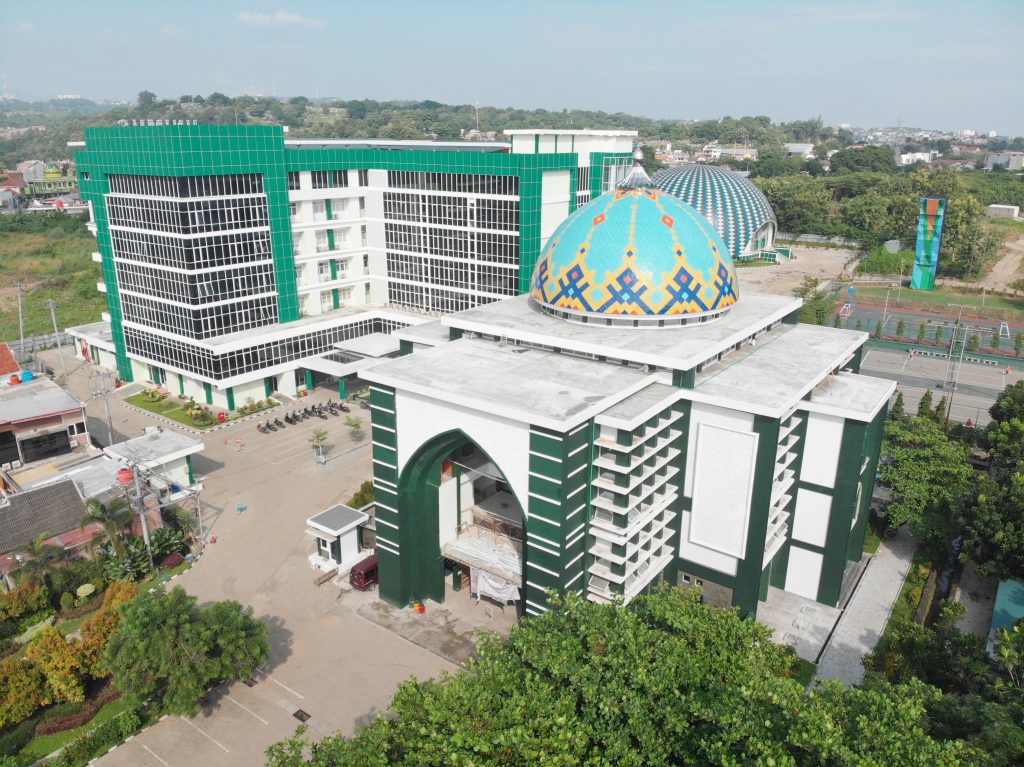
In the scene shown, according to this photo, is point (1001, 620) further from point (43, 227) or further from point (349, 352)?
point (43, 227)

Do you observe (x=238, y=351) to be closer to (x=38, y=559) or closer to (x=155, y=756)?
(x=38, y=559)

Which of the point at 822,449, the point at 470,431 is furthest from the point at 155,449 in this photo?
the point at 822,449

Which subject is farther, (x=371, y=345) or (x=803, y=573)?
Result: (x=371, y=345)

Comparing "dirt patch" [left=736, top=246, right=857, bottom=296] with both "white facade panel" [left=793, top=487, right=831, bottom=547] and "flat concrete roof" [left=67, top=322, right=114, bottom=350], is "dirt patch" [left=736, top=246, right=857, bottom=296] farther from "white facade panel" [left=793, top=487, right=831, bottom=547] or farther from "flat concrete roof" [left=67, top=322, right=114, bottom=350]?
"flat concrete roof" [left=67, top=322, right=114, bottom=350]

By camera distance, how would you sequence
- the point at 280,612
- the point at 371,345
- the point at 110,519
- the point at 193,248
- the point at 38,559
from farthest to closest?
the point at 371,345 < the point at 193,248 < the point at 110,519 < the point at 38,559 < the point at 280,612

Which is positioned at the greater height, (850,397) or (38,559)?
(850,397)

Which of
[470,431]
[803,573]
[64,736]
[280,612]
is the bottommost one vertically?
[64,736]

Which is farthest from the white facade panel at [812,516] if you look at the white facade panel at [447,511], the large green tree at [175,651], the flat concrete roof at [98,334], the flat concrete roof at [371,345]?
the flat concrete roof at [98,334]

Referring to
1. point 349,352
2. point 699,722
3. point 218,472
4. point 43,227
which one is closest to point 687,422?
point 699,722

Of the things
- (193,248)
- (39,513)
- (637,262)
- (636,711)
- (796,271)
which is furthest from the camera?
(796,271)
